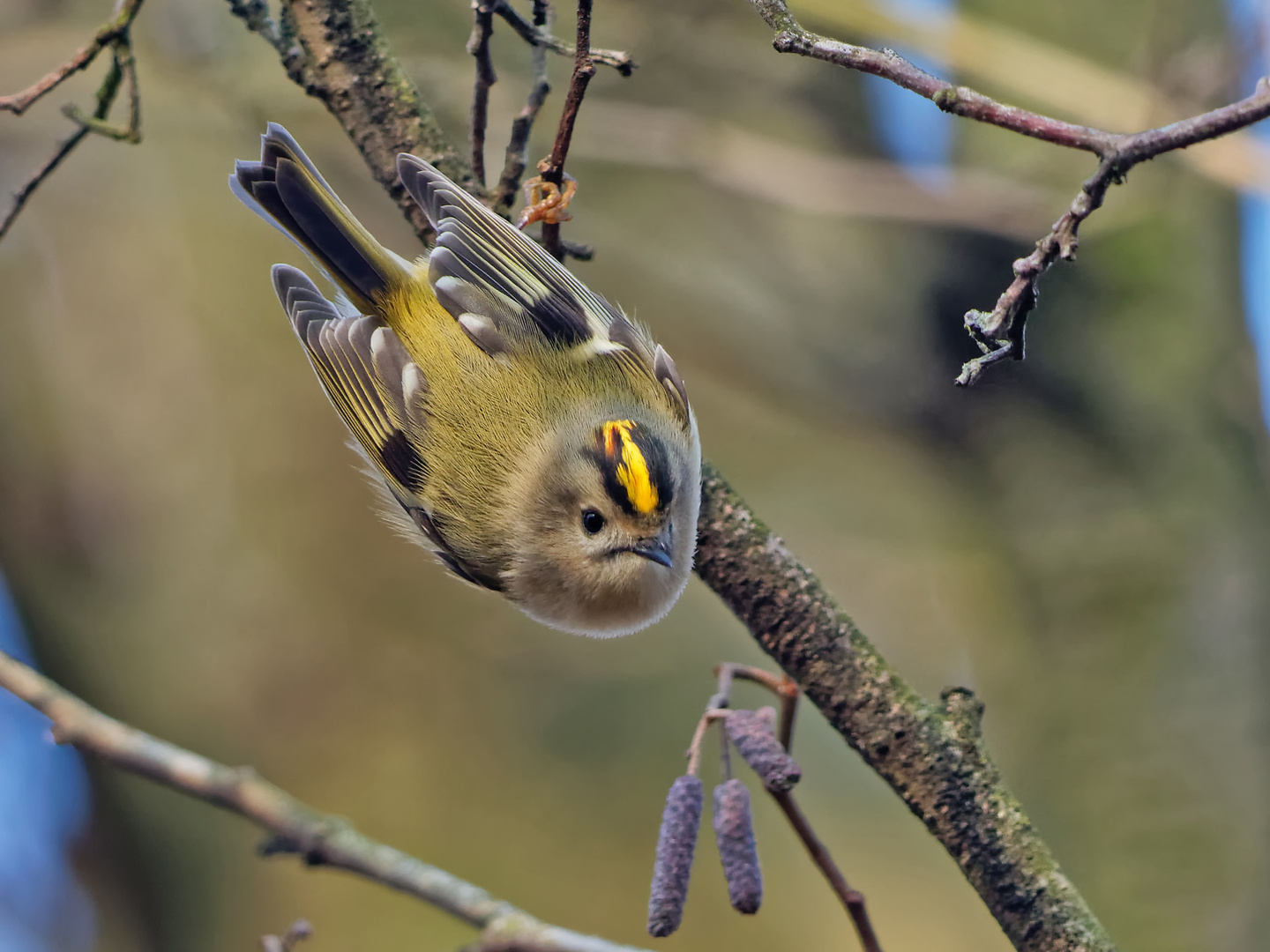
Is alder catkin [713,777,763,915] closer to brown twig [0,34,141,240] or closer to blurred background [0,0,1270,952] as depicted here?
brown twig [0,34,141,240]

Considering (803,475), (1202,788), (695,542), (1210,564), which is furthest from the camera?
(803,475)

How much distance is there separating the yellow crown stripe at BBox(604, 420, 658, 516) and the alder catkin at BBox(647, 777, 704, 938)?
53cm

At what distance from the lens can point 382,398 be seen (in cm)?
176

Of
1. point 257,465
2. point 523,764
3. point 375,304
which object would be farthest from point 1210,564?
point 257,465

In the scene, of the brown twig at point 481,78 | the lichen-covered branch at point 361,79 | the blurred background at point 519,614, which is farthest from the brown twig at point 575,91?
the blurred background at point 519,614

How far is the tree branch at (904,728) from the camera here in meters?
1.22

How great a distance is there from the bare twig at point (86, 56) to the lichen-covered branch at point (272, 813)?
72cm

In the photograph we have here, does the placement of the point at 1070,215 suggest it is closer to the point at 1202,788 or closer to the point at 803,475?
the point at 1202,788

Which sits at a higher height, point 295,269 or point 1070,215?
point 295,269

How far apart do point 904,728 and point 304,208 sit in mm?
1151

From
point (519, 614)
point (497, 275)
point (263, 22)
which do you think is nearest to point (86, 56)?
point (263, 22)

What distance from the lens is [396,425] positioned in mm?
1766

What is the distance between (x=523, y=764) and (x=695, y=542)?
169cm

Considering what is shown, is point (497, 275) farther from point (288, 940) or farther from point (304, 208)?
point (288, 940)
